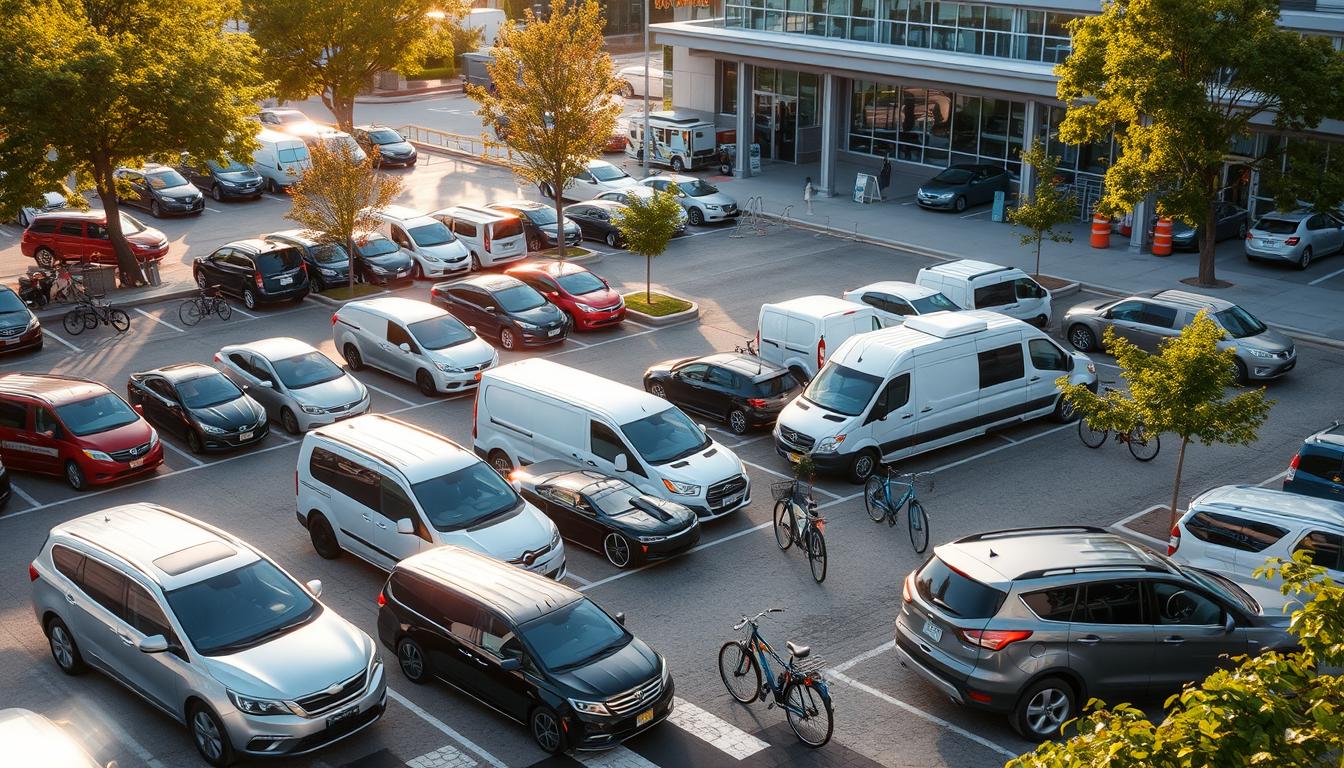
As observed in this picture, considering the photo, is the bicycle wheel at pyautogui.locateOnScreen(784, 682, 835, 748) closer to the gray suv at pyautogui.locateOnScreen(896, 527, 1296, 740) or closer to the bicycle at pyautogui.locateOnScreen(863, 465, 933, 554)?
the gray suv at pyautogui.locateOnScreen(896, 527, 1296, 740)

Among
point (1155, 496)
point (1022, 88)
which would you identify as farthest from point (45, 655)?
point (1022, 88)

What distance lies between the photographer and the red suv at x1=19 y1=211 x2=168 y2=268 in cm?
3312

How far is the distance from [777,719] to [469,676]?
11.1ft

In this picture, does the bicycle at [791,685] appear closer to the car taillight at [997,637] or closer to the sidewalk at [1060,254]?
the car taillight at [997,637]

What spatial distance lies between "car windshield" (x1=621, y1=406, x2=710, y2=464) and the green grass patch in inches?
374

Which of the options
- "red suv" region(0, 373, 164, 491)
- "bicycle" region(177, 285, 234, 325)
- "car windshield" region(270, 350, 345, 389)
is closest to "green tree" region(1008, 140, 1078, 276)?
"car windshield" region(270, 350, 345, 389)

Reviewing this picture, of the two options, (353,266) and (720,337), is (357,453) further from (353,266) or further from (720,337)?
(353,266)

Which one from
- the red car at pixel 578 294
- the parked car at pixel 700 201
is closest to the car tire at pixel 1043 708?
the red car at pixel 578 294

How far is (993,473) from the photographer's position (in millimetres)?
20750

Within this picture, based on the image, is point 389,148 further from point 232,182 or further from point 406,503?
point 406,503

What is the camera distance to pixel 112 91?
2817 centimetres

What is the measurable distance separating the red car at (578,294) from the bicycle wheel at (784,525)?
36.5ft

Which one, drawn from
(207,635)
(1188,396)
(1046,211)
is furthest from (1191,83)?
(207,635)

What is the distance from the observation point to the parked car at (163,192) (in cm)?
3956
